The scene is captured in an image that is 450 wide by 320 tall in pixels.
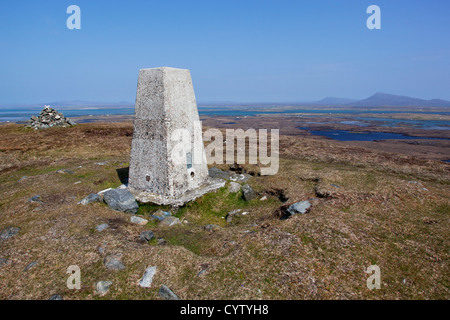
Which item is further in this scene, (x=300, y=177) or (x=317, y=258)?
(x=300, y=177)

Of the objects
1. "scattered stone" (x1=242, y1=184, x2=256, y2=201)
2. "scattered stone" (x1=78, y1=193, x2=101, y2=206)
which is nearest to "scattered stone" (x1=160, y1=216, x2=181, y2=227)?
"scattered stone" (x1=78, y1=193, x2=101, y2=206)

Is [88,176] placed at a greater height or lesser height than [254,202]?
greater

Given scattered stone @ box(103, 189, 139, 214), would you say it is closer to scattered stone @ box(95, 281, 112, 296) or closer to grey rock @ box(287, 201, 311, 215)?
scattered stone @ box(95, 281, 112, 296)

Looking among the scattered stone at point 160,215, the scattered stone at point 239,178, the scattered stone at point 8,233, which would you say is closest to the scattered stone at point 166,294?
the scattered stone at point 160,215

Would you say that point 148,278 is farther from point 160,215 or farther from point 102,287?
point 160,215

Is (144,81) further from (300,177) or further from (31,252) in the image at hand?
(300,177)

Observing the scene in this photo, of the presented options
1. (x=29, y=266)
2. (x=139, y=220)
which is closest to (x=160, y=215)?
(x=139, y=220)
